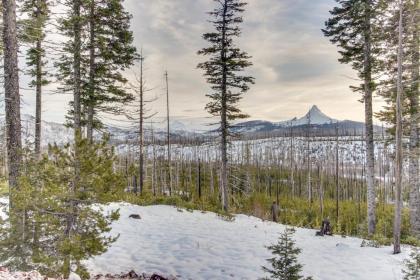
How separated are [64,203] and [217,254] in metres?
5.70

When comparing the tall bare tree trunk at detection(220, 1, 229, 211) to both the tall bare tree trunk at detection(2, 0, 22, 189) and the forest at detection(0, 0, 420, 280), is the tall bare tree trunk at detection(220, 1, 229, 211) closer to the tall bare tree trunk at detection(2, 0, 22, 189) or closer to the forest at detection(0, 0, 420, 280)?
the forest at detection(0, 0, 420, 280)

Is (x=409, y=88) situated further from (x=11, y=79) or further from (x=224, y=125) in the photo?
(x=11, y=79)

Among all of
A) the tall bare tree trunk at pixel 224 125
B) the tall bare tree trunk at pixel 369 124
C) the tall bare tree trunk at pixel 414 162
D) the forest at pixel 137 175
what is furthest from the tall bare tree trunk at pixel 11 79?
the tall bare tree trunk at pixel 414 162

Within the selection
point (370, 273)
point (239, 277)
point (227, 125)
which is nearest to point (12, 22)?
point (239, 277)

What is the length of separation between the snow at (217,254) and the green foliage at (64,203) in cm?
227

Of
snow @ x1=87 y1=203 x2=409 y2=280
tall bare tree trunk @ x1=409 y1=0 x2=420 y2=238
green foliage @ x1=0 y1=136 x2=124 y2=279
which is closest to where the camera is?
green foliage @ x1=0 y1=136 x2=124 y2=279

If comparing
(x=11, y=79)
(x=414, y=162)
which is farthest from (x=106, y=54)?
(x=414, y=162)

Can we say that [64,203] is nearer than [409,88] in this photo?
Yes

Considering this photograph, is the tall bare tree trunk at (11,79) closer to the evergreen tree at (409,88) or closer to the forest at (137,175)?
the forest at (137,175)

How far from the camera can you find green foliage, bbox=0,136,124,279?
574cm

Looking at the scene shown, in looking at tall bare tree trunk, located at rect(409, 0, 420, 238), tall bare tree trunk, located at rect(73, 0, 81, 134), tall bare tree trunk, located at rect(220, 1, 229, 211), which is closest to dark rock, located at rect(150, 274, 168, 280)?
tall bare tree trunk, located at rect(73, 0, 81, 134)

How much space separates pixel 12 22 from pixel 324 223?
15063 millimetres

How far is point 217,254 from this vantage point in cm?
1039

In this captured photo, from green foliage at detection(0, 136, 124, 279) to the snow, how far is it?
2.27m
